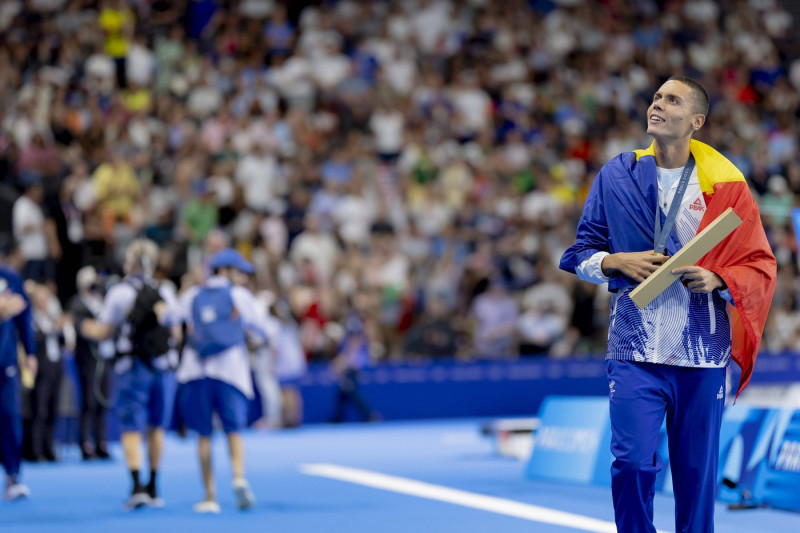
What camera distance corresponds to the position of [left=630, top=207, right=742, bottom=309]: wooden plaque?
560cm

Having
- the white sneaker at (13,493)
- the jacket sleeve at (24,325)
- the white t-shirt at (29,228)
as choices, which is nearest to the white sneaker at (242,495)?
the white sneaker at (13,493)

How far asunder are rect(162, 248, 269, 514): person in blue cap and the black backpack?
0.33 meters

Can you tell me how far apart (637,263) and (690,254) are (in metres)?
0.24

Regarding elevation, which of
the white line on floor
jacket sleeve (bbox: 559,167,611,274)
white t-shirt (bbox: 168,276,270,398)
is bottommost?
the white line on floor

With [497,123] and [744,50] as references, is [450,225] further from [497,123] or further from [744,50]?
[744,50]

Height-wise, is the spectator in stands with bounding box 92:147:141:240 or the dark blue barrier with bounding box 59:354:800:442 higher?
the spectator in stands with bounding box 92:147:141:240

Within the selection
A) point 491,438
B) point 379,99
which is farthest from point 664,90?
point 379,99

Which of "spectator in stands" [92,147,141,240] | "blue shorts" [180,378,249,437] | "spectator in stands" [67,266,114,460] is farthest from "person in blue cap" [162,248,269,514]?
"spectator in stands" [92,147,141,240]

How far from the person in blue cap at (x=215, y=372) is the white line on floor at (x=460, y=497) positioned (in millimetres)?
1750

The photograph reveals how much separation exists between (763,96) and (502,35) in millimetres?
6094

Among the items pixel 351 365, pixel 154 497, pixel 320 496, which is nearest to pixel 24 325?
pixel 154 497

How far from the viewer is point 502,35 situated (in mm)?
24094

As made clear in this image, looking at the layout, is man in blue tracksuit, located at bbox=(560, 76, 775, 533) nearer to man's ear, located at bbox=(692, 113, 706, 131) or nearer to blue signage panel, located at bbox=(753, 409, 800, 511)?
man's ear, located at bbox=(692, 113, 706, 131)

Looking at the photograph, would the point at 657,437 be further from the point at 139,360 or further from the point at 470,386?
the point at 470,386
